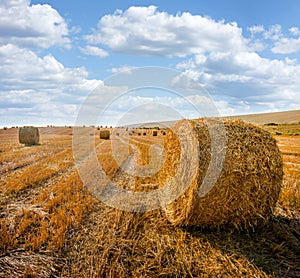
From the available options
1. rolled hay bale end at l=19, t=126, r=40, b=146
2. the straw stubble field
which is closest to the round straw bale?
the straw stubble field

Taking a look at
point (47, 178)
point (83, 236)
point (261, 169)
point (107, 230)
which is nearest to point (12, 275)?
point (83, 236)

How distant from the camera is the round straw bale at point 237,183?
5.15 metres

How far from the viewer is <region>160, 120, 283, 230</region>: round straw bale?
16.9ft

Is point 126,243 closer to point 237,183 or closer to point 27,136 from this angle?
point 237,183

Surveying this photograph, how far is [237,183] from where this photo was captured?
16.9 ft

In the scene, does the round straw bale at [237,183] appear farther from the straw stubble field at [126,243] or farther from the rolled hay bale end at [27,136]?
the rolled hay bale end at [27,136]

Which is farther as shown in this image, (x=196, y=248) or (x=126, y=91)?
(x=126, y=91)

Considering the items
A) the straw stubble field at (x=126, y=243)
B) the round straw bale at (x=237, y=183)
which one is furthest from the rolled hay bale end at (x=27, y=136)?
the round straw bale at (x=237, y=183)

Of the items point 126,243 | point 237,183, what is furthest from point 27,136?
point 237,183

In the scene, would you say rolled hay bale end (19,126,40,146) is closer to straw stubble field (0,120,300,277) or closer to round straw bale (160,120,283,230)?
straw stubble field (0,120,300,277)

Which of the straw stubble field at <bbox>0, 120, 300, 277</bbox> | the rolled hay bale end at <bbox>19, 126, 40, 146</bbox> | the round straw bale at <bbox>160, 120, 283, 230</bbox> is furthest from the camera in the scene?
the rolled hay bale end at <bbox>19, 126, 40, 146</bbox>

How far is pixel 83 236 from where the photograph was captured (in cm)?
524

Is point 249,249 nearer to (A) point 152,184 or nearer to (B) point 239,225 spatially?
(B) point 239,225

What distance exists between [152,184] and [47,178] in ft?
12.5
